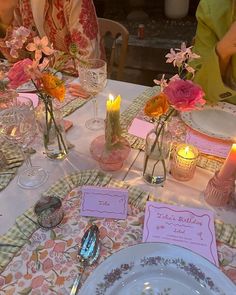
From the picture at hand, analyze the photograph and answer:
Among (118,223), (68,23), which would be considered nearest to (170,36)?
(68,23)

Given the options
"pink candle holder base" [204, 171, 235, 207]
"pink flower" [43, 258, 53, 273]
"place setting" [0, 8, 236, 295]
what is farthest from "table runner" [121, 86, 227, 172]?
"pink flower" [43, 258, 53, 273]

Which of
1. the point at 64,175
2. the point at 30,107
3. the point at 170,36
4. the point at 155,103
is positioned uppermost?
the point at 155,103

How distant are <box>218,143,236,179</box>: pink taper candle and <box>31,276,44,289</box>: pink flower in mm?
449

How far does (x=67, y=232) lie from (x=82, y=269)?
10 centimetres

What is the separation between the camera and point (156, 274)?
2.07 feet

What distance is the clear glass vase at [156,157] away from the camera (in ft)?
2.65

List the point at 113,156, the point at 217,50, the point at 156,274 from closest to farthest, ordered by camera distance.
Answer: the point at 156,274, the point at 113,156, the point at 217,50

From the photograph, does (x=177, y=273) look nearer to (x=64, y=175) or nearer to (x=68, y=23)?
(x=64, y=175)

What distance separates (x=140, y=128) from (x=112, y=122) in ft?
0.69

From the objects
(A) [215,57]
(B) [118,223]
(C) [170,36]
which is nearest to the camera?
(B) [118,223]

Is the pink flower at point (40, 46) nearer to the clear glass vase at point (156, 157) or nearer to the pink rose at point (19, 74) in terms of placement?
the pink rose at point (19, 74)

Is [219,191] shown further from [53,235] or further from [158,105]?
[53,235]

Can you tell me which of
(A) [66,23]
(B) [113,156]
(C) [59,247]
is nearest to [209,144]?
(B) [113,156]

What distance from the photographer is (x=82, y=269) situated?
0.65 metres
